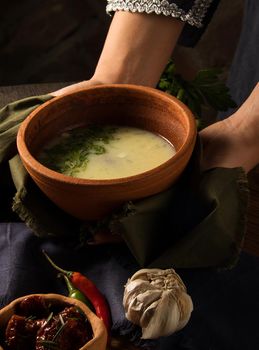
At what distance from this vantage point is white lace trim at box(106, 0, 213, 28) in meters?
1.32

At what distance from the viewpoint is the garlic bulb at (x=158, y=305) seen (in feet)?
3.00

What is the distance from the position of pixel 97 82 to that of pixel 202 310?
0.53m

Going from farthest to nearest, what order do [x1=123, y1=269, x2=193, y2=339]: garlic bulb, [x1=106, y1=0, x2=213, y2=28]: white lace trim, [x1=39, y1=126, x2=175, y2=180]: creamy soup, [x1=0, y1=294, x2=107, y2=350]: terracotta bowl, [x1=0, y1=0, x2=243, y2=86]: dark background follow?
1. [x1=0, y1=0, x2=243, y2=86]: dark background
2. [x1=106, y1=0, x2=213, y2=28]: white lace trim
3. [x1=39, y1=126, x2=175, y2=180]: creamy soup
4. [x1=123, y1=269, x2=193, y2=339]: garlic bulb
5. [x1=0, y1=294, x2=107, y2=350]: terracotta bowl

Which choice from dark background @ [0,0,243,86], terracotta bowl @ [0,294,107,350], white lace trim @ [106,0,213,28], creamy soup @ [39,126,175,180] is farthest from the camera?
dark background @ [0,0,243,86]

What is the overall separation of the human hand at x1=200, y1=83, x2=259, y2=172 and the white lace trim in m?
0.26

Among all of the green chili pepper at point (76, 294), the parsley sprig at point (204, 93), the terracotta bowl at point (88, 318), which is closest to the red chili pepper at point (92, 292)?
the green chili pepper at point (76, 294)

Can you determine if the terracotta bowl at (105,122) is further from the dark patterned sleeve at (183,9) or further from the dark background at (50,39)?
the dark background at (50,39)

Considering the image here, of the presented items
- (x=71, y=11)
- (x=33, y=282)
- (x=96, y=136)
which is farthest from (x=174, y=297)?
(x=71, y=11)

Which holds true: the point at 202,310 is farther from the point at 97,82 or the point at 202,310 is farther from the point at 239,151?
the point at 97,82

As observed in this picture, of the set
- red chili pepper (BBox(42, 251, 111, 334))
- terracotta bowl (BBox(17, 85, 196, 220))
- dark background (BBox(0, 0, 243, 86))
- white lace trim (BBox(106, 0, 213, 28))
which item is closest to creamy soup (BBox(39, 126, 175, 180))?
terracotta bowl (BBox(17, 85, 196, 220))

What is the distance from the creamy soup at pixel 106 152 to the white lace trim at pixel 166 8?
1.02 ft

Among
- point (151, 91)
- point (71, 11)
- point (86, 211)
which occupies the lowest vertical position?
point (71, 11)

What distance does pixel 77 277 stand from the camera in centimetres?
101

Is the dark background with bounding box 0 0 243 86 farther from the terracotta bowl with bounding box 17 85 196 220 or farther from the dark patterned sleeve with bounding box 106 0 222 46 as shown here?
the terracotta bowl with bounding box 17 85 196 220
